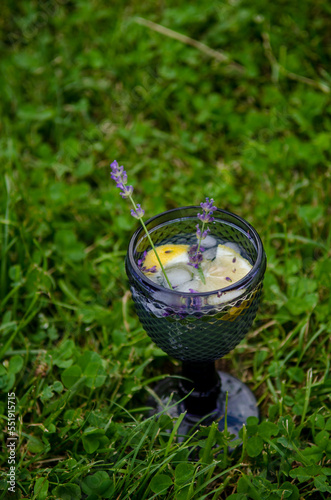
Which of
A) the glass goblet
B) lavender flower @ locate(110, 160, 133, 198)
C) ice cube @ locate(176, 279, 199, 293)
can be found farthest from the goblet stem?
lavender flower @ locate(110, 160, 133, 198)

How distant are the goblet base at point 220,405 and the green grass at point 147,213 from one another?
0.16 ft

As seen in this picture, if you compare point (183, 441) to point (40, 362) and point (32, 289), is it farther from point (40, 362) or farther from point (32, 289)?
point (32, 289)

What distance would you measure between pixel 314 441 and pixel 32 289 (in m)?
1.00

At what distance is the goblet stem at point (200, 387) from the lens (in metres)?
1.39

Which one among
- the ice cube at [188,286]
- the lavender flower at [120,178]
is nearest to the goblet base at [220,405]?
the ice cube at [188,286]

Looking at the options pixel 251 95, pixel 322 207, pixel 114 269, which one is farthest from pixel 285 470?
pixel 251 95

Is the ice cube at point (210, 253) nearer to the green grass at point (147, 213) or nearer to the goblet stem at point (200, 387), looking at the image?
the goblet stem at point (200, 387)

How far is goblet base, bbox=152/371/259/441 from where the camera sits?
144 centimetres

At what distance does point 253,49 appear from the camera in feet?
8.95

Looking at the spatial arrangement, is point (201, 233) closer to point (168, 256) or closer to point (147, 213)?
point (168, 256)

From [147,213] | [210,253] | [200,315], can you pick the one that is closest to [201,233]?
[210,253]

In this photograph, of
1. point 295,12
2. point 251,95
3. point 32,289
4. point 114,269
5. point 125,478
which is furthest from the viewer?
point 295,12

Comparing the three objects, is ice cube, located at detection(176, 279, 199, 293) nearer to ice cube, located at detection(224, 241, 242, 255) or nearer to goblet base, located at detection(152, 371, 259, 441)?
ice cube, located at detection(224, 241, 242, 255)

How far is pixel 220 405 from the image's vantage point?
4.87ft
